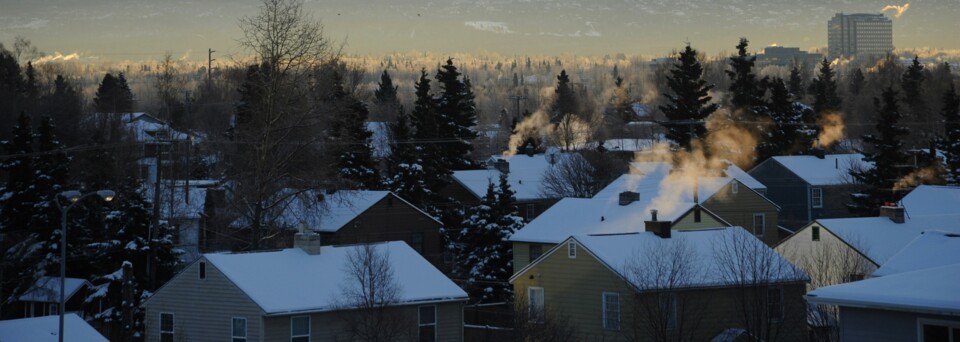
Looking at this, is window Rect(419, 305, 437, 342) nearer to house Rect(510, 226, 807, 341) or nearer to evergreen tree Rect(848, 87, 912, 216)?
house Rect(510, 226, 807, 341)

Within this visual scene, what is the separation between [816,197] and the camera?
7625cm

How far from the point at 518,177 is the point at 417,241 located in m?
18.6

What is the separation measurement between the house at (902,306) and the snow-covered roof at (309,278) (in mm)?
16062

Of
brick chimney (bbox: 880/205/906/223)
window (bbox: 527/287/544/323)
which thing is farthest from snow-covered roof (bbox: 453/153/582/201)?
window (bbox: 527/287/544/323)

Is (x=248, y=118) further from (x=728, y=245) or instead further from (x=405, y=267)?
(x=728, y=245)

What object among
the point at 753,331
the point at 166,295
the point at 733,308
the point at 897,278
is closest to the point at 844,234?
the point at 733,308

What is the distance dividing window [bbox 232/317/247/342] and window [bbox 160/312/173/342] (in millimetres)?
2864

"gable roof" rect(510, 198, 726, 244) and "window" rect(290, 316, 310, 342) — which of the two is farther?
"gable roof" rect(510, 198, 726, 244)

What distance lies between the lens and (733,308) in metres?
36.8

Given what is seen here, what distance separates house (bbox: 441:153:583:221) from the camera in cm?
7769

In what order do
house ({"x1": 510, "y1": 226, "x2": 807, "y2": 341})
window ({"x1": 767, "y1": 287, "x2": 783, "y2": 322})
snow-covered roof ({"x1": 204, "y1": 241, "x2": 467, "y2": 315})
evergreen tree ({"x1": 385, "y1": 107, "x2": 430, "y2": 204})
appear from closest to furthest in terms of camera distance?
window ({"x1": 767, "y1": 287, "x2": 783, "y2": 322}), house ({"x1": 510, "y1": 226, "x2": 807, "y2": 341}), snow-covered roof ({"x1": 204, "y1": 241, "x2": 467, "y2": 315}), evergreen tree ({"x1": 385, "y1": 107, "x2": 430, "y2": 204})

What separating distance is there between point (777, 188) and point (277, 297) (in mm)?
49911

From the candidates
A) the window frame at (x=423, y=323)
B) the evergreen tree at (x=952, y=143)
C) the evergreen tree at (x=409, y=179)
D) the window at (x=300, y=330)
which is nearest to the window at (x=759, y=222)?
the evergreen tree at (x=952, y=143)

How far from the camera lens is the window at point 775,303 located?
3303 centimetres
